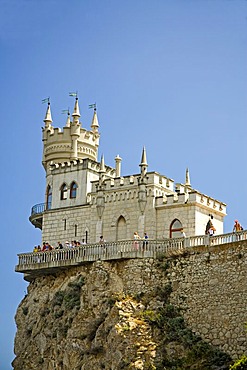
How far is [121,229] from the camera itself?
57938mm

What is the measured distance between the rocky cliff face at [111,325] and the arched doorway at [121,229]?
340 cm

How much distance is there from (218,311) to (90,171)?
16002mm

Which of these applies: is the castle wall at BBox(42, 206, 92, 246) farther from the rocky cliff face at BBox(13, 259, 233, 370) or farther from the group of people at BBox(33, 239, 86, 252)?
the rocky cliff face at BBox(13, 259, 233, 370)

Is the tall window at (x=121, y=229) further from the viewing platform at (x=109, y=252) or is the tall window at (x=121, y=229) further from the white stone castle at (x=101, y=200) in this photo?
the viewing platform at (x=109, y=252)

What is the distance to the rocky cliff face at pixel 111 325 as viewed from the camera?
48969mm

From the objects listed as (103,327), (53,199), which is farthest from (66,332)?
(53,199)

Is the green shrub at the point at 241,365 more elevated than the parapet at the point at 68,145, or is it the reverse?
the parapet at the point at 68,145

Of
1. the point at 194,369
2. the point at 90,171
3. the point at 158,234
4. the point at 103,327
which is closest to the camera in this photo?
the point at 194,369

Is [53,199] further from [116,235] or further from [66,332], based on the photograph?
[66,332]

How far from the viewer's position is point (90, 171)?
6103 centimetres

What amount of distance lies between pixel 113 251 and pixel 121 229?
154 inches

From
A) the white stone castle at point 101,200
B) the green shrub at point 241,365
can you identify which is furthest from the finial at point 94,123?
the green shrub at point 241,365

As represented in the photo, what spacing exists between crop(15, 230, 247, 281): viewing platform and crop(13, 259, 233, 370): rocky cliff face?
1.74ft

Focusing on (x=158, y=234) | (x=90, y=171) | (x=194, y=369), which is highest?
(x=90, y=171)
